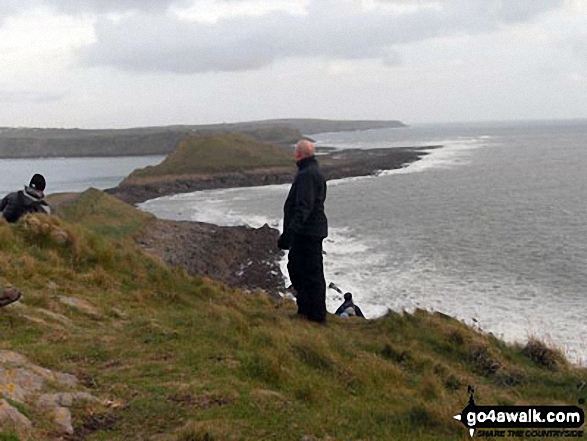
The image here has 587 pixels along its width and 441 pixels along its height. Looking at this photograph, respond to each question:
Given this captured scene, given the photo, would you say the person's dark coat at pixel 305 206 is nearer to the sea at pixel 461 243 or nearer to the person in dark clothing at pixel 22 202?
the person in dark clothing at pixel 22 202

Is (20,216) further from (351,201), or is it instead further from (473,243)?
(351,201)

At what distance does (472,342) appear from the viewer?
31.8ft

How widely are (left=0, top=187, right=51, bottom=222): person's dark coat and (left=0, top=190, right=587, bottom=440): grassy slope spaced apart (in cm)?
78

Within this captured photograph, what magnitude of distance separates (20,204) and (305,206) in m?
6.85

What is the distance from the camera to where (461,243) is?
113ft

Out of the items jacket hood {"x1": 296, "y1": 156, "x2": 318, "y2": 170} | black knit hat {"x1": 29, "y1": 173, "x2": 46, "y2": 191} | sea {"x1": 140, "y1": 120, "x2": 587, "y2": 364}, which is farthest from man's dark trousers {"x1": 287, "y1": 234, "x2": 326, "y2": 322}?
sea {"x1": 140, "y1": 120, "x2": 587, "y2": 364}

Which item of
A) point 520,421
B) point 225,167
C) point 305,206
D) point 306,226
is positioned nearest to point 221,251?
point 306,226

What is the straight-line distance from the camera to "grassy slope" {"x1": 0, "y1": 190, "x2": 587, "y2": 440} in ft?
17.3

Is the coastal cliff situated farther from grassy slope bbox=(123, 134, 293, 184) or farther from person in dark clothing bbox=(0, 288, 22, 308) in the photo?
person in dark clothing bbox=(0, 288, 22, 308)

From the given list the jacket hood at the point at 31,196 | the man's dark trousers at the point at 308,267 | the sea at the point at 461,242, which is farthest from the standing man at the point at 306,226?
the sea at the point at 461,242

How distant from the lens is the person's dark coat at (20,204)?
11.9m

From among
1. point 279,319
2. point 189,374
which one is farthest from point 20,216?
point 189,374

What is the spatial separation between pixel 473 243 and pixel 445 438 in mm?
30732

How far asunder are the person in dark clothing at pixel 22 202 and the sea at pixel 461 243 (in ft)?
36.9
